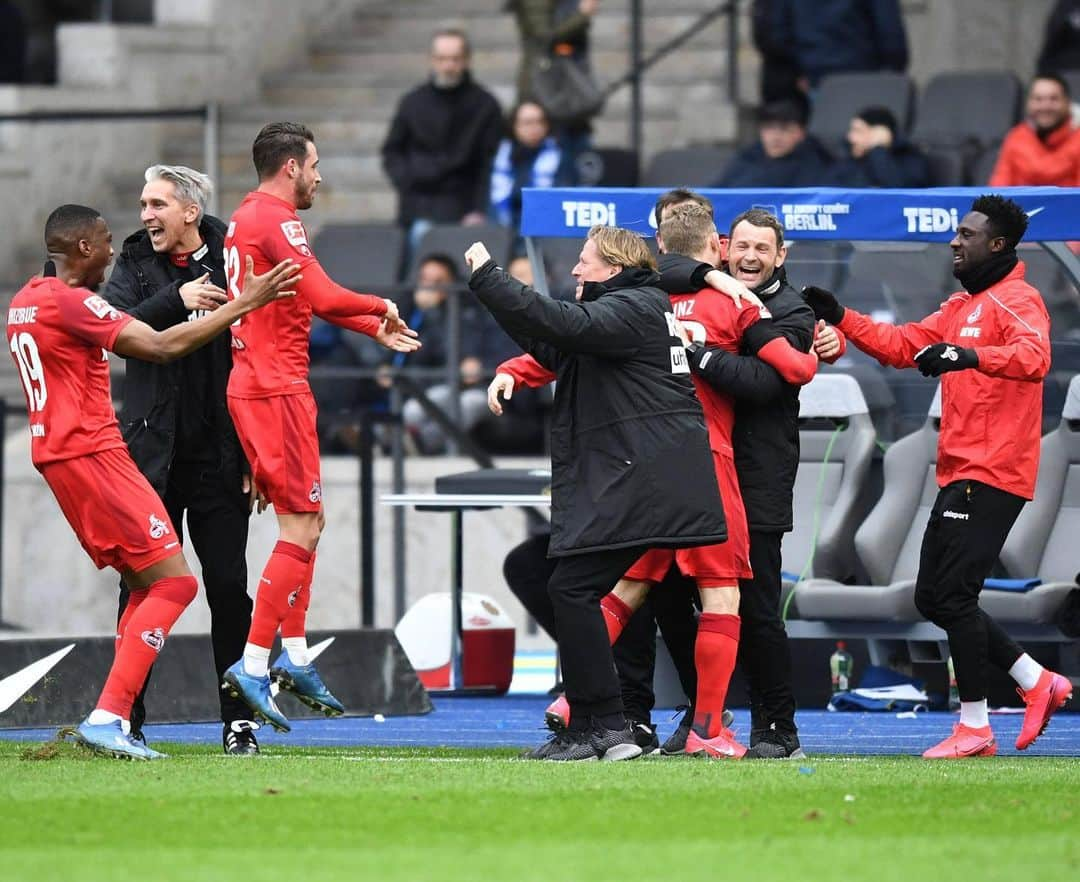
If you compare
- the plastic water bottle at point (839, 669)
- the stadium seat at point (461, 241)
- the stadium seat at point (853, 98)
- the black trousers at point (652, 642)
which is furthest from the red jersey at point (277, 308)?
the stadium seat at point (853, 98)

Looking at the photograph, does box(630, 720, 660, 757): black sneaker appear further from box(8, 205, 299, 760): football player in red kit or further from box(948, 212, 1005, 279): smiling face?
box(948, 212, 1005, 279): smiling face

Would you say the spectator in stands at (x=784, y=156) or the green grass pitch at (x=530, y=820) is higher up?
the spectator in stands at (x=784, y=156)

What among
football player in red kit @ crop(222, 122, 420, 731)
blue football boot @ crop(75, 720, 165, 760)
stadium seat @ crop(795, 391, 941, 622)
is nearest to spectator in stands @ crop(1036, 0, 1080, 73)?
stadium seat @ crop(795, 391, 941, 622)

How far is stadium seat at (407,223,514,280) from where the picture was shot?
16.2 metres

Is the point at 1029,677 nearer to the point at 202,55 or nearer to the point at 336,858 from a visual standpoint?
the point at 336,858

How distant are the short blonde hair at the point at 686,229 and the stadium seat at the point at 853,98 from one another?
788 cm

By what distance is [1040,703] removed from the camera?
9.78m

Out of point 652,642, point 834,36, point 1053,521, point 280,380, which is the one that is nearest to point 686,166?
point 834,36

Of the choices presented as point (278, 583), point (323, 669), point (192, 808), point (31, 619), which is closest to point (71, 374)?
point (278, 583)

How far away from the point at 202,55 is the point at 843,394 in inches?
365

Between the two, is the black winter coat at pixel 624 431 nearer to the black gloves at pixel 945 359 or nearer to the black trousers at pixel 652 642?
the black trousers at pixel 652 642

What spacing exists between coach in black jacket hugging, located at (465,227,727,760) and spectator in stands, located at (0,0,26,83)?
12.2m

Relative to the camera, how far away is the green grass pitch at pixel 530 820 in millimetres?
6652

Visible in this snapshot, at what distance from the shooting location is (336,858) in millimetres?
6785
